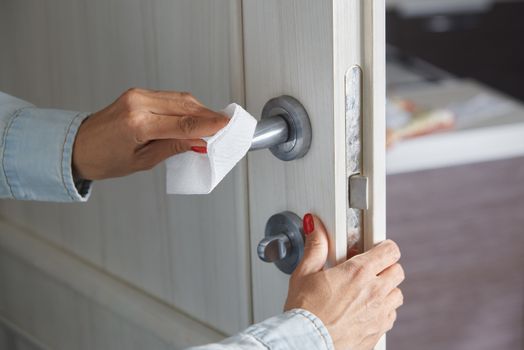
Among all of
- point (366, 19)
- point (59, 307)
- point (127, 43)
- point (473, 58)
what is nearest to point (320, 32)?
point (366, 19)

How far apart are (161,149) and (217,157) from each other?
90 mm

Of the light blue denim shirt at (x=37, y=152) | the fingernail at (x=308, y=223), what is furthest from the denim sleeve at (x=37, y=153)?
the fingernail at (x=308, y=223)

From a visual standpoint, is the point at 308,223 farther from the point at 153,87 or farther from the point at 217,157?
the point at 153,87

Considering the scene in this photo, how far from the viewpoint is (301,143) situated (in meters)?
0.67

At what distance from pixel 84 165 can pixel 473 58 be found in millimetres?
3454

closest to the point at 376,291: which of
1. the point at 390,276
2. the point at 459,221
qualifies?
the point at 390,276

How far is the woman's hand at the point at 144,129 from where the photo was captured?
630mm

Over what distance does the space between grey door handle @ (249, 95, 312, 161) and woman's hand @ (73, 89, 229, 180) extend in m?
0.05

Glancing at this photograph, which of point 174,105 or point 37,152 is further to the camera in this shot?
point 37,152

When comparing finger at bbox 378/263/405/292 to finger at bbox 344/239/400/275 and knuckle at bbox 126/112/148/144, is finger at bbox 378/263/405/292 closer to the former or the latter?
finger at bbox 344/239/400/275

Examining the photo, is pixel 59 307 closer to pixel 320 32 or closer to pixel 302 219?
pixel 302 219

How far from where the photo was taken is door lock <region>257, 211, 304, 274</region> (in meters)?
0.69

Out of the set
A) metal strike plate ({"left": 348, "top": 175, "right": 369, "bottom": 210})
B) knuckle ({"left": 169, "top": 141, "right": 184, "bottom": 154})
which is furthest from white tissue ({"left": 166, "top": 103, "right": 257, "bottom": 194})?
metal strike plate ({"left": 348, "top": 175, "right": 369, "bottom": 210})

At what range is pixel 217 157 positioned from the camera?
2.01 ft
